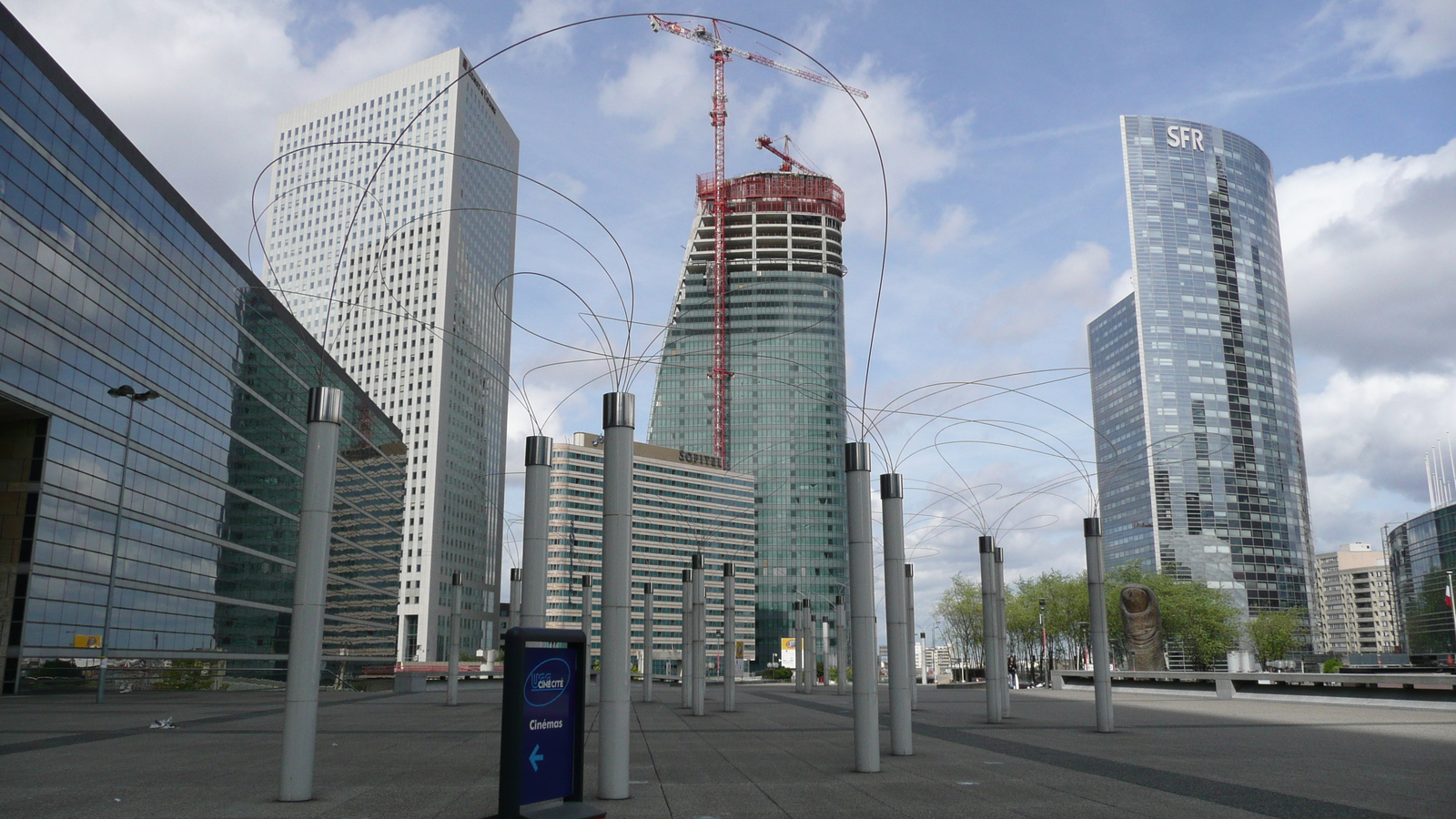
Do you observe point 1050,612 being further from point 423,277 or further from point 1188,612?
point 423,277

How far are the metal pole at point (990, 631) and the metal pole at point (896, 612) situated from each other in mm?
9780

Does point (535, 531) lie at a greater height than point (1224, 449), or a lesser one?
lesser

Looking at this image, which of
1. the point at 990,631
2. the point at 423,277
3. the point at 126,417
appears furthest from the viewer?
the point at 423,277

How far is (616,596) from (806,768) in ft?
18.0

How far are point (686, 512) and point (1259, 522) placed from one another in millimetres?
113495

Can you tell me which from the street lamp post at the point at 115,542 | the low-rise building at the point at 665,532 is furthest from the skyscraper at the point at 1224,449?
the street lamp post at the point at 115,542

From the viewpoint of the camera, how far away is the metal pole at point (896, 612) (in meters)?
19.2

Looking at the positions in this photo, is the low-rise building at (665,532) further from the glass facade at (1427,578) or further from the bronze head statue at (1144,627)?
the glass facade at (1427,578)

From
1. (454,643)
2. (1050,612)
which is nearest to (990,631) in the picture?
(454,643)

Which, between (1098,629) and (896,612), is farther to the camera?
(1098,629)

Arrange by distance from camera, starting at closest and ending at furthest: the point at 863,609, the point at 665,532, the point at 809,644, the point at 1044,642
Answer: the point at 863,609 → the point at 809,644 → the point at 1044,642 → the point at 665,532

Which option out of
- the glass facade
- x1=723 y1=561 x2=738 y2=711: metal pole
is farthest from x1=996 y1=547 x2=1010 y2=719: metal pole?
the glass facade

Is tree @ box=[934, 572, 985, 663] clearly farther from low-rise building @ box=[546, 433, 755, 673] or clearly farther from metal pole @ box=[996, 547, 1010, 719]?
metal pole @ box=[996, 547, 1010, 719]

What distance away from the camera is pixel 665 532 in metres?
187
